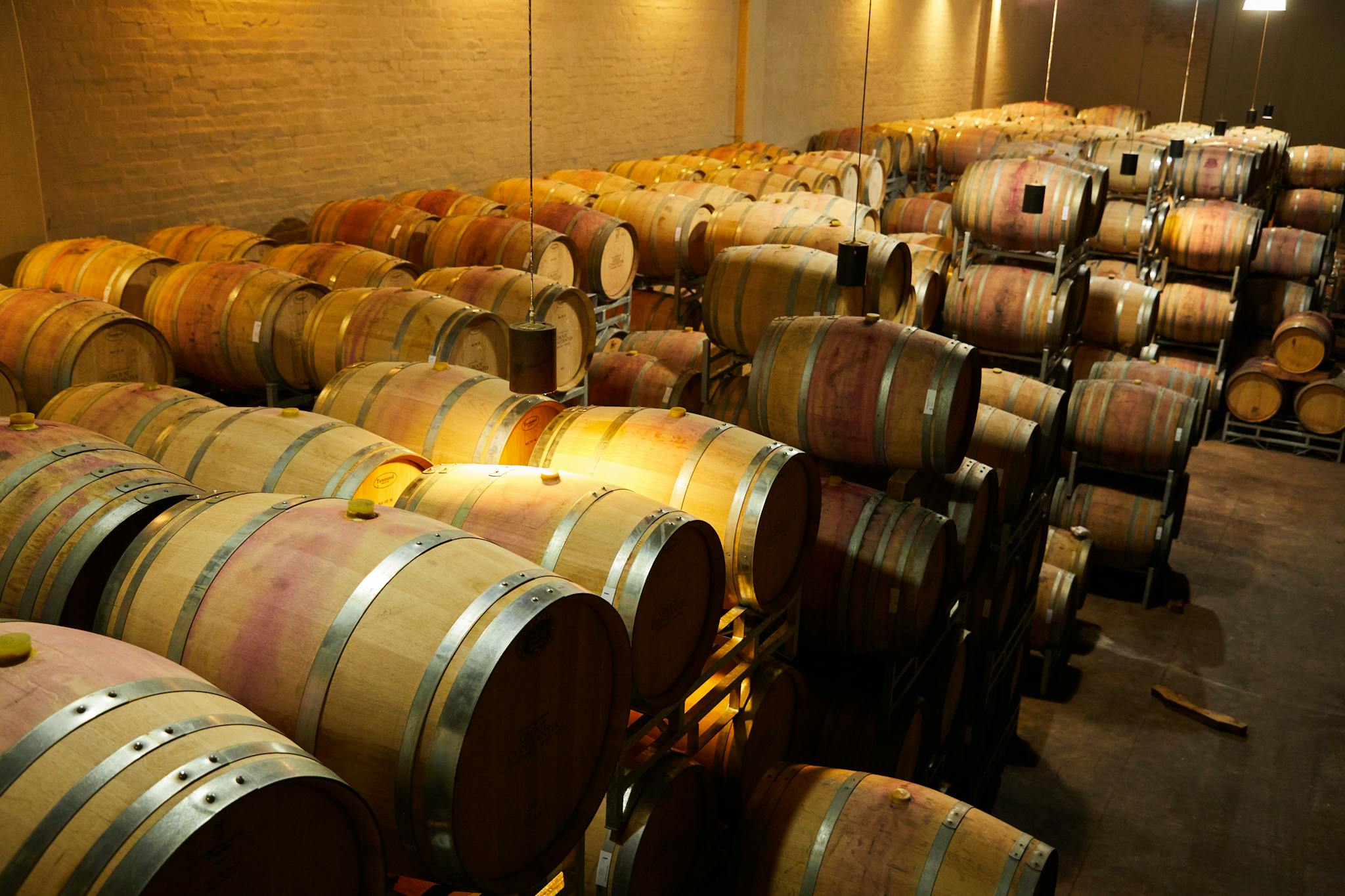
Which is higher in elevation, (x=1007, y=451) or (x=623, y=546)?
(x=623, y=546)

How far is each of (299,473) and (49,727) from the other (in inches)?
69.4

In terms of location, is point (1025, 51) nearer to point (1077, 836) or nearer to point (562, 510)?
point (1077, 836)

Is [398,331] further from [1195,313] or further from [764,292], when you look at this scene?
[1195,313]

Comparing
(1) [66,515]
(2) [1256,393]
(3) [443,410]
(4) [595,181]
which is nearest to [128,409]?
(3) [443,410]

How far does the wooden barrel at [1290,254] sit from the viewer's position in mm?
12133

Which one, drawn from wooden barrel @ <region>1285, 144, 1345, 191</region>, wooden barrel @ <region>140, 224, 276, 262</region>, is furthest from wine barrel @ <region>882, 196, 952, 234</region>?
wooden barrel @ <region>1285, 144, 1345, 191</region>

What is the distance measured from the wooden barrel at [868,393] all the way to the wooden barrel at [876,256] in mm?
1951

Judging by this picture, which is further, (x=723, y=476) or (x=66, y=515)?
(x=723, y=476)

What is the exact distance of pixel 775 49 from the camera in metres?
15.8

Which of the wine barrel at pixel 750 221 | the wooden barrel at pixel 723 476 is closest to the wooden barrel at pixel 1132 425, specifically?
the wine barrel at pixel 750 221

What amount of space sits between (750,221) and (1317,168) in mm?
12499

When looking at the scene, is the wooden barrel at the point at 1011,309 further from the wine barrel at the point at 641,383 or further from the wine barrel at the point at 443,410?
the wine barrel at the point at 443,410

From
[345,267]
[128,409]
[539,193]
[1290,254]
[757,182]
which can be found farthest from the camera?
[1290,254]

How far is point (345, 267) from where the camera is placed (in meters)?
6.77
